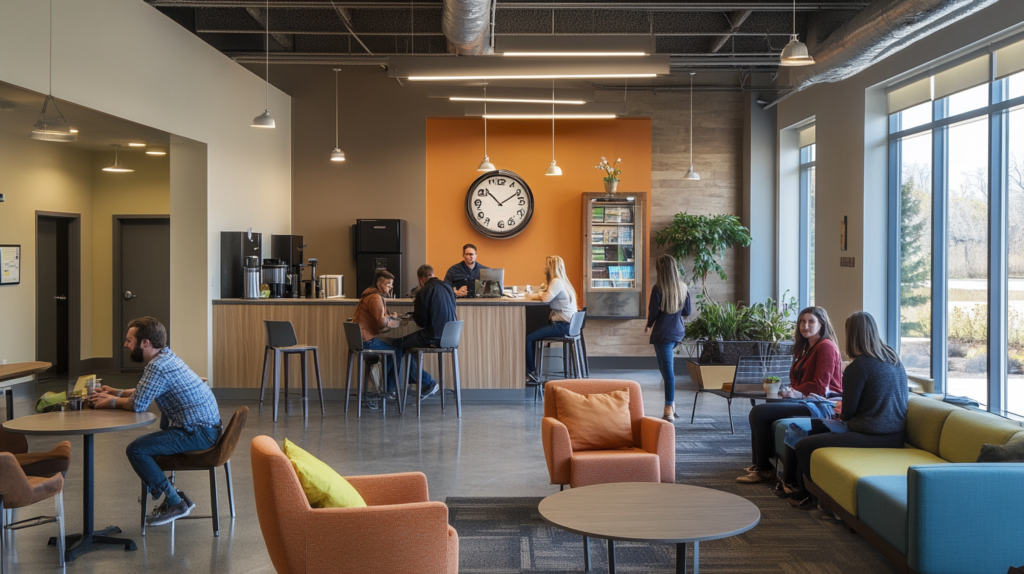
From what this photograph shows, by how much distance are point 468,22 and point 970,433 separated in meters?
4.67

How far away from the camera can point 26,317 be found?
345 inches

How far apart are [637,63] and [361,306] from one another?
3483mm

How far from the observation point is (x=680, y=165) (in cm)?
1074

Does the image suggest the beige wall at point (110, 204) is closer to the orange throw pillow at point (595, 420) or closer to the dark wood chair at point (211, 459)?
the dark wood chair at point (211, 459)

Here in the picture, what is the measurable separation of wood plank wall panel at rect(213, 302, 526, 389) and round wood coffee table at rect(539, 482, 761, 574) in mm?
4678

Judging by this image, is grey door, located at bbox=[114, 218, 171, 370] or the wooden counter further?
grey door, located at bbox=[114, 218, 171, 370]

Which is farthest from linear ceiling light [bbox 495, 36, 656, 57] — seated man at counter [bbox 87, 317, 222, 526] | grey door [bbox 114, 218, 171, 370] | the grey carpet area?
grey door [bbox 114, 218, 171, 370]

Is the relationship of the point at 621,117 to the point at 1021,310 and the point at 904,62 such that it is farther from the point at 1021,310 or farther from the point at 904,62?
the point at 1021,310

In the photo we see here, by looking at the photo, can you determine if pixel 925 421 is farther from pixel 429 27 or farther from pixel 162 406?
pixel 429 27

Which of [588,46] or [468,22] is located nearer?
[468,22]

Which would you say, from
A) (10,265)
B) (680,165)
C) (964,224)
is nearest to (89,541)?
(10,265)

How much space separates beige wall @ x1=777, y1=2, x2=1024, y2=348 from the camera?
24.2 ft

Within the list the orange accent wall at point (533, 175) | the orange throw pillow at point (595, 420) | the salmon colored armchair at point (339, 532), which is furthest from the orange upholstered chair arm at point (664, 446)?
the orange accent wall at point (533, 175)

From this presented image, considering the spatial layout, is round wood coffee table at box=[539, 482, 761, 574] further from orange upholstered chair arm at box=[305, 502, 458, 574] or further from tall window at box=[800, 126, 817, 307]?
tall window at box=[800, 126, 817, 307]
